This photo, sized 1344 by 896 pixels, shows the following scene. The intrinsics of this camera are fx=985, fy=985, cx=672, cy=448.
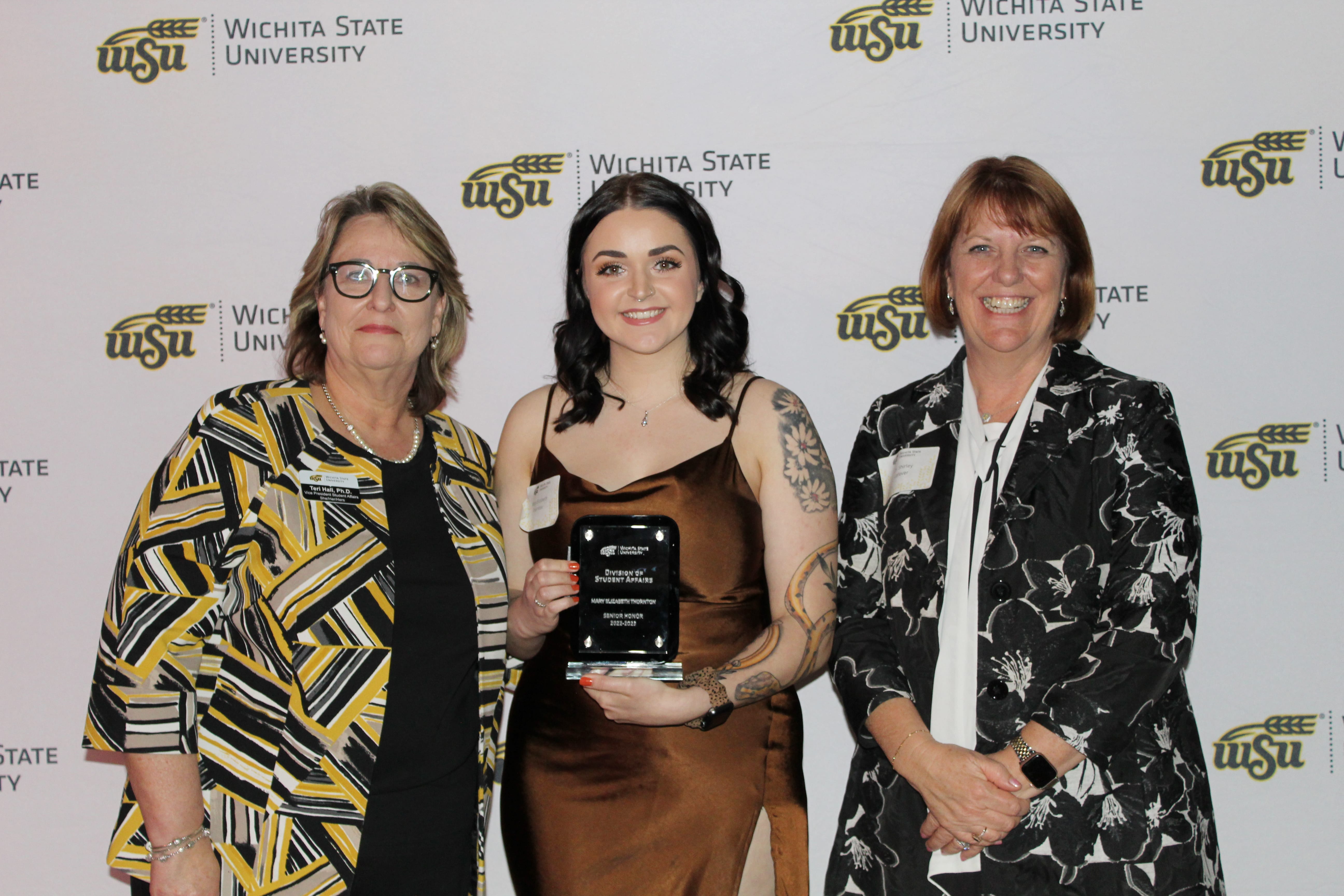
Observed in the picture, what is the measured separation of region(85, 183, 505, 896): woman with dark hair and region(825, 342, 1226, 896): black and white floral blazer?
88 cm

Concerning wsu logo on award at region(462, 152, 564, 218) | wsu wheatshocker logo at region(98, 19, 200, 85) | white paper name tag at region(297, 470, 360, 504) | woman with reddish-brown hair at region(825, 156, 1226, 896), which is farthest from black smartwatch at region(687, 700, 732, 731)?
wsu wheatshocker logo at region(98, 19, 200, 85)

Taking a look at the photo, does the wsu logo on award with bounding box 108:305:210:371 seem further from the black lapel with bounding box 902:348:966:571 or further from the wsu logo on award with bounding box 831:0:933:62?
the black lapel with bounding box 902:348:966:571

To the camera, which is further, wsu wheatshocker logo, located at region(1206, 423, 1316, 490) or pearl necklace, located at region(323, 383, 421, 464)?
wsu wheatshocker logo, located at region(1206, 423, 1316, 490)

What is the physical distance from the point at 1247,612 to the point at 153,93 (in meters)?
3.88

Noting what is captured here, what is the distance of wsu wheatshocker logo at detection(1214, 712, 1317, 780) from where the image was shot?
3.07m

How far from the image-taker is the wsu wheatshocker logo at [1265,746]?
10.1 feet

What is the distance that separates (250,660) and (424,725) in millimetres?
364

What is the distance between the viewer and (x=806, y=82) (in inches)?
122

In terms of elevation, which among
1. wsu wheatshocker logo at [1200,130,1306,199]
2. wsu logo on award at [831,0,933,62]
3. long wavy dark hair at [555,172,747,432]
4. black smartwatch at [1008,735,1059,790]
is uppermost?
wsu logo on award at [831,0,933,62]

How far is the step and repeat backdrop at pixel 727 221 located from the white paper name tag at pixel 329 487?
1.22 m

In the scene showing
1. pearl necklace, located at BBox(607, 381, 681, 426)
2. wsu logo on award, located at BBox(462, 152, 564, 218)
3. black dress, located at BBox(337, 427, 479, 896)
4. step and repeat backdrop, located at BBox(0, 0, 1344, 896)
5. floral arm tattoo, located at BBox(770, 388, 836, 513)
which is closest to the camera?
black dress, located at BBox(337, 427, 479, 896)

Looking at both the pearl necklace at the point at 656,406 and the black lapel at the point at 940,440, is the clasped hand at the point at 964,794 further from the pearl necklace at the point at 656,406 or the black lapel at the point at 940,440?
the pearl necklace at the point at 656,406

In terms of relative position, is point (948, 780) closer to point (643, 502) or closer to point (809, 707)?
point (643, 502)

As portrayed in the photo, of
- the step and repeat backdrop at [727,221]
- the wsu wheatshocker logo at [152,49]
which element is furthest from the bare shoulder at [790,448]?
the wsu wheatshocker logo at [152,49]
